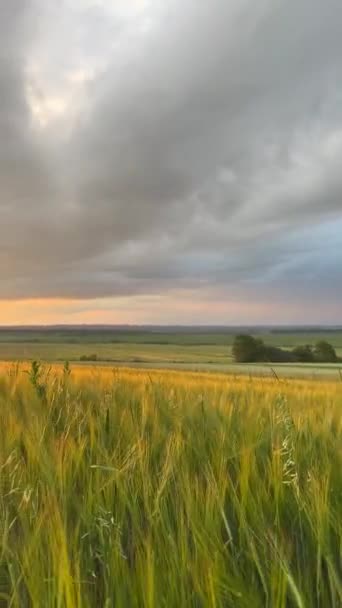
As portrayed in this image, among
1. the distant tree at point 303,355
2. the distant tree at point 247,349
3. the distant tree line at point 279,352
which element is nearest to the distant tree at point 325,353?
the distant tree line at point 279,352

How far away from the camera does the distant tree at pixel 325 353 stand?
17672 millimetres

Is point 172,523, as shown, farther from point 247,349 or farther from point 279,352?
point 279,352

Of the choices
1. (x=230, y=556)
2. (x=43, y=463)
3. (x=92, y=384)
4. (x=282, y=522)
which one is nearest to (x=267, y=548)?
(x=230, y=556)

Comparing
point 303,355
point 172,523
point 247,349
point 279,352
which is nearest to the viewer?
point 172,523

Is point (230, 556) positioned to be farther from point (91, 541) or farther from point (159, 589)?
point (91, 541)

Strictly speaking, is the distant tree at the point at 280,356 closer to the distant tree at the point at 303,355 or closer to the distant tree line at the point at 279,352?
the distant tree line at the point at 279,352

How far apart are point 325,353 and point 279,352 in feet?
5.20

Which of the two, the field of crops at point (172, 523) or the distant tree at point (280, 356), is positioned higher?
the field of crops at point (172, 523)

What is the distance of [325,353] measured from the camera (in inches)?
707

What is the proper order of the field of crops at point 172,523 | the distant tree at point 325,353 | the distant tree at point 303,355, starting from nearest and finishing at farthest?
the field of crops at point 172,523 < the distant tree at point 325,353 < the distant tree at point 303,355

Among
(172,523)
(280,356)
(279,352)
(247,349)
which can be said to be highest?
(172,523)

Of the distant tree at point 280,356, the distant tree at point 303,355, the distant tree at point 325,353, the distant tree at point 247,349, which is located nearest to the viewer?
the distant tree at point 247,349

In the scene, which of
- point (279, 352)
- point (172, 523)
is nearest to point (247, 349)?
point (279, 352)

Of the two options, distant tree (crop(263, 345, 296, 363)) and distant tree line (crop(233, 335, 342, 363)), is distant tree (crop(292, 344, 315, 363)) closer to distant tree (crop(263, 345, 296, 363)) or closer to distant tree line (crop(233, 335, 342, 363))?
distant tree line (crop(233, 335, 342, 363))
